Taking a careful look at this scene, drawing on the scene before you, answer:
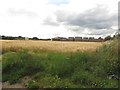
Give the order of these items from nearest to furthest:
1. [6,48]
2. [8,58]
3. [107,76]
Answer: [107,76], [8,58], [6,48]

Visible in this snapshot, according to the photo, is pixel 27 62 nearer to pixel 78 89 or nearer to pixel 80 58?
pixel 80 58

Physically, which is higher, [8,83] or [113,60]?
[113,60]

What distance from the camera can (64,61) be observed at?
1639 centimetres

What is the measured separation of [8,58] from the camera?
684 inches

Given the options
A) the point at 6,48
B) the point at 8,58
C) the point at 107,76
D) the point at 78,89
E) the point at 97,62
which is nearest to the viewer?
the point at 78,89

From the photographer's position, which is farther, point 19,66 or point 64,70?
point 19,66

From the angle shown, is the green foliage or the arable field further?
the green foliage

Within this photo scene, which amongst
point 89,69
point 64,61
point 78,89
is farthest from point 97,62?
point 78,89

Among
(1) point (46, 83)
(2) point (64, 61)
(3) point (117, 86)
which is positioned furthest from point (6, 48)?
(3) point (117, 86)

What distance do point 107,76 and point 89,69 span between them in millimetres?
1074

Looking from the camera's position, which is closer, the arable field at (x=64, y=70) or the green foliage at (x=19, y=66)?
the arable field at (x=64, y=70)

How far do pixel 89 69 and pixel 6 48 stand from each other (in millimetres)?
11032

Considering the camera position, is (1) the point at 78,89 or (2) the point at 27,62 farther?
(2) the point at 27,62

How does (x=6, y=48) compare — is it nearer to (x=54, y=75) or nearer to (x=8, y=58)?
(x=8, y=58)
